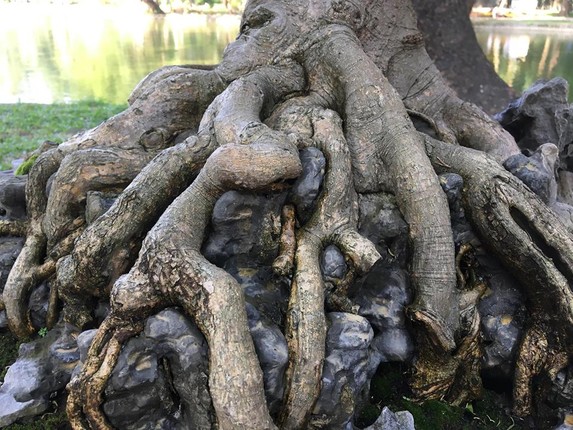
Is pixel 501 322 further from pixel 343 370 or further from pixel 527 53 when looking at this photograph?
pixel 527 53

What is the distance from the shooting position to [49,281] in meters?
3.56

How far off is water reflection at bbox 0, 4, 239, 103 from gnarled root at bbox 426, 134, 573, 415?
40.7 feet

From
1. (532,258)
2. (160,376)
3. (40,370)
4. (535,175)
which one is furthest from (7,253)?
(535,175)

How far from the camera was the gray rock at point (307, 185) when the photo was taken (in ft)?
10.0

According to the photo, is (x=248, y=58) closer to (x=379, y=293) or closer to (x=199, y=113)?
(x=199, y=113)

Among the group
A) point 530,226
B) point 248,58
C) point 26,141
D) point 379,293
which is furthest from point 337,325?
point 26,141

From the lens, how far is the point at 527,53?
1895 centimetres

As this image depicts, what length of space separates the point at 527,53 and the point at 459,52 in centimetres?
1410

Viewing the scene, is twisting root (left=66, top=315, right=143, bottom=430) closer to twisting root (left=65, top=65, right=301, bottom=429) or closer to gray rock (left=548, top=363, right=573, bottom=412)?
twisting root (left=65, top=65, right=301, bottom=429)

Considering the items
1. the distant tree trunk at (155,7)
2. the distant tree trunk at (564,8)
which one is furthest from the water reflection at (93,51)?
the distant tree trunk at (564,8)

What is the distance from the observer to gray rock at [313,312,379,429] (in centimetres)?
266

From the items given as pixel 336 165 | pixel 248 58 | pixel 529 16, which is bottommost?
pixel 529 16

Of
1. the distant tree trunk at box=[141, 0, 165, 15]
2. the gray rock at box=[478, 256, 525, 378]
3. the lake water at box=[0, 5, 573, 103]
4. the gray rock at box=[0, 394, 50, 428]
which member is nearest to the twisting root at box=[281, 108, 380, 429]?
the gray rock at box=[478, 256, 525, 378]

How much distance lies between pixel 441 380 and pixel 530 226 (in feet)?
3.83
